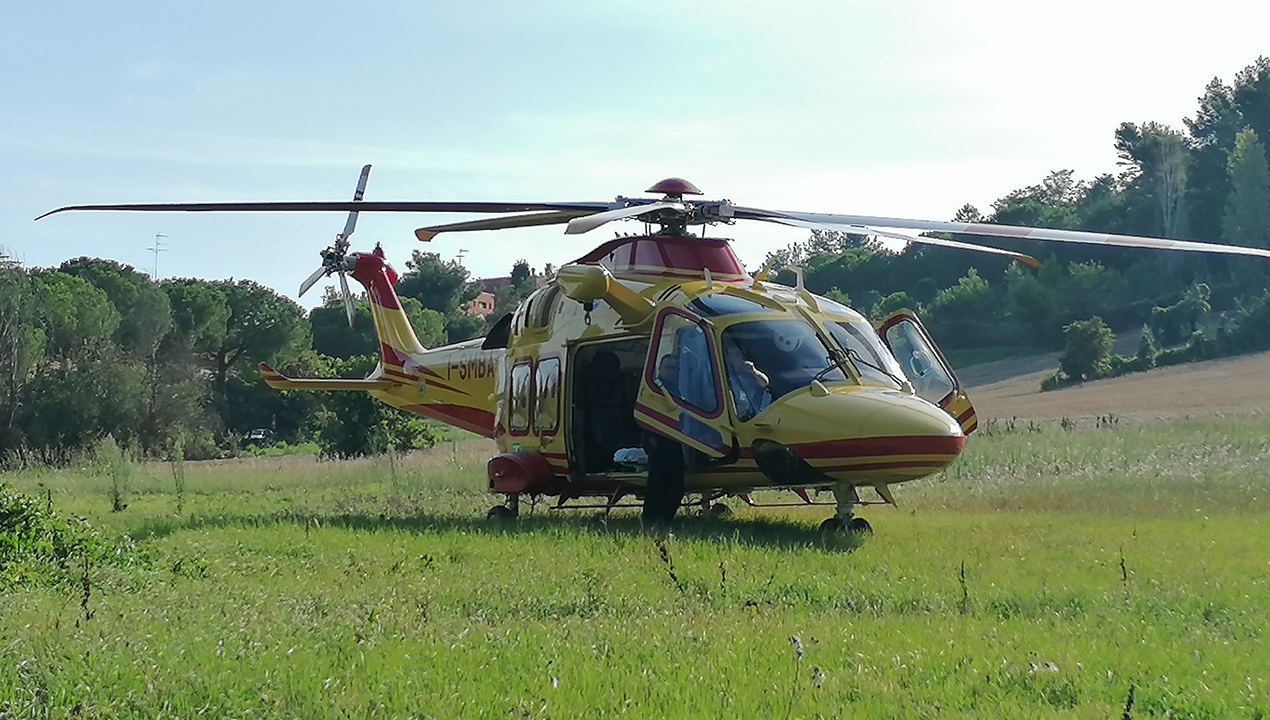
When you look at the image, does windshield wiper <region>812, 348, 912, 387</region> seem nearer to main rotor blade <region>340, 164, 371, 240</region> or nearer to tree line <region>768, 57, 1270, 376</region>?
main rotor blade <region>340, 164, 371, 240</region>

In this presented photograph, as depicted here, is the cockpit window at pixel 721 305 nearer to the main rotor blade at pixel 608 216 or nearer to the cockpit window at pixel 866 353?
the cockpit window at pixel 866 353

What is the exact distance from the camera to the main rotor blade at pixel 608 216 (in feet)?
32.4

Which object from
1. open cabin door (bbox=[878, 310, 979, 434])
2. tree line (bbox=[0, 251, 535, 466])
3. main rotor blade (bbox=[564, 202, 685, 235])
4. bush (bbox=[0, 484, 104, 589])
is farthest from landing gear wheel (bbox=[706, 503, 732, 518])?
tree line (bbox=[0, 251, 535, 466])

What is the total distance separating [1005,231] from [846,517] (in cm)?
307

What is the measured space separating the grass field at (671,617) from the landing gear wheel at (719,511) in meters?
0.50

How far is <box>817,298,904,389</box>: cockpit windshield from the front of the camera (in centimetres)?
1203

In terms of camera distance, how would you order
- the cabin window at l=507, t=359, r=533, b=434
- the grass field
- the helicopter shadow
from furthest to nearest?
the cabin window at l=507, t=359, r=533, b=434
the helicopter shadow
the grass field

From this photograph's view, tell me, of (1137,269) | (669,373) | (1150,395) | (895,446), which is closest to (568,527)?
(669,373)

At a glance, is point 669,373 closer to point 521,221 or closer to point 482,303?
point 521,221

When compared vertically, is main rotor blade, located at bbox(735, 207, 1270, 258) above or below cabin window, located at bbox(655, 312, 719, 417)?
above

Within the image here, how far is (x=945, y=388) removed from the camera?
44.0 feet

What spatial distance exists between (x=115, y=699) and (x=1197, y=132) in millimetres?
93510

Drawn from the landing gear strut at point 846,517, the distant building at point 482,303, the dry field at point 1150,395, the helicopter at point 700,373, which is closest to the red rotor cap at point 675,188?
the helicopter at point 700,373

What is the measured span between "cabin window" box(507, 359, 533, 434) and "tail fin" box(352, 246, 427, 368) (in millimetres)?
4204
